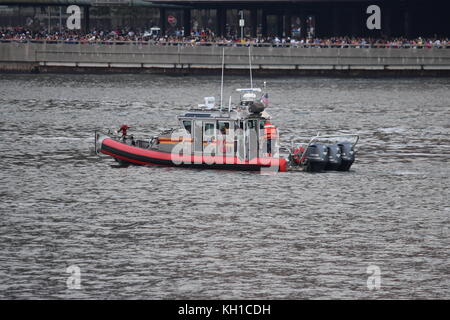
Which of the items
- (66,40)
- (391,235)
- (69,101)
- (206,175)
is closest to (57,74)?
(66,40)

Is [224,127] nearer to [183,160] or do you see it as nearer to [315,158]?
[183,160]

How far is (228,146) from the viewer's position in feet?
181

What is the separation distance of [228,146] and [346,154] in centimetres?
626

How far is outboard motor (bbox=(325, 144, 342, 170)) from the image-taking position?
186 ft

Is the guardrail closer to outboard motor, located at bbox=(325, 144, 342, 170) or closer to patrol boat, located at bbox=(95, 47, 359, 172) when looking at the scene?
outboard motor, located at bbox=(325, 144, 342, 170)

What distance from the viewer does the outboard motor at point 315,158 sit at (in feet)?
183

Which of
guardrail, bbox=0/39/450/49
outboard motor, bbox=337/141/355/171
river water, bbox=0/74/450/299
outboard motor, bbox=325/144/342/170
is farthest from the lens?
guardrail, bbox=0/39/450/49

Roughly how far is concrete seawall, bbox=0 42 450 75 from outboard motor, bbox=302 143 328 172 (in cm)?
6777

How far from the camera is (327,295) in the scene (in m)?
34.7

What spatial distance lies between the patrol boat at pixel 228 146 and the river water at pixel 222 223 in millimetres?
762
